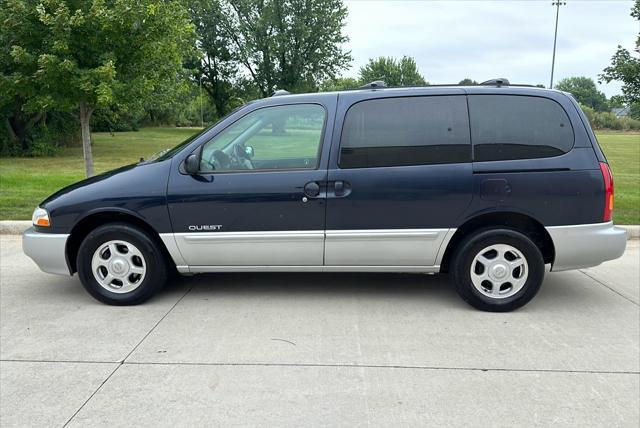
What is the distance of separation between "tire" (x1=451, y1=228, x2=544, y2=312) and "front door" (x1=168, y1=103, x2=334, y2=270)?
1197 millimetres

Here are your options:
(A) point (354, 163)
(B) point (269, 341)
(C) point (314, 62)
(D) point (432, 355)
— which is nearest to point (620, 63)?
(A) point (354, 163)

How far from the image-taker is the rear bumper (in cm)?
440

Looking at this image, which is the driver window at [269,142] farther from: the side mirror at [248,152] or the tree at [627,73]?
the tree at [627,73]

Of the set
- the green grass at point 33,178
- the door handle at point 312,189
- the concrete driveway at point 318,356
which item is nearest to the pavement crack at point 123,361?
the concrete driveway at point 318,356

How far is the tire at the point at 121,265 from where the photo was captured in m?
4.59

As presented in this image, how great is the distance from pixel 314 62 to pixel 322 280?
40362 millimetres

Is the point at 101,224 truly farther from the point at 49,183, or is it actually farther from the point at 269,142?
the point at 49,183

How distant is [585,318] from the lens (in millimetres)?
4426

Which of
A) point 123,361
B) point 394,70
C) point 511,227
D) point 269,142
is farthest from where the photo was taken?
point 394,70

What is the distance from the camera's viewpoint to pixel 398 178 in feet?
14.5

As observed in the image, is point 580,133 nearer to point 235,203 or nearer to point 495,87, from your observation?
point 495,87

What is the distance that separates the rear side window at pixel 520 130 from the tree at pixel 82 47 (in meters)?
5.89

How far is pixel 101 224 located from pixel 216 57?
4490 centimetres

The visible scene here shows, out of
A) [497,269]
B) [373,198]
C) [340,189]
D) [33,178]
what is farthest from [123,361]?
[33,178]
